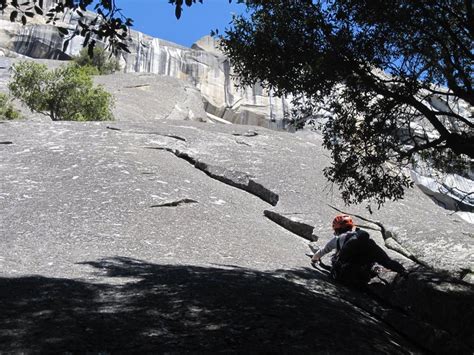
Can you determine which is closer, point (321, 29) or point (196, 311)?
point (196, 311)

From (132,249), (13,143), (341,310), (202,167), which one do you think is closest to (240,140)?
(202,167)

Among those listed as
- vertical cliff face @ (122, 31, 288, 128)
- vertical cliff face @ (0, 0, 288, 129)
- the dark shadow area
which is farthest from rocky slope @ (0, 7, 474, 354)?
vertical cliff face @ (0, 0, 288, 129)

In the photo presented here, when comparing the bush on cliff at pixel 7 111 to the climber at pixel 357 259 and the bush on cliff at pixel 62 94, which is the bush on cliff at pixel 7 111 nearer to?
the bush on cliff at pixel 62 94

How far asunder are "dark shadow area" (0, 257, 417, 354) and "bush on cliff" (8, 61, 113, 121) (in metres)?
25.2

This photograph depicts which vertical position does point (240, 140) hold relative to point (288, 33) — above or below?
below

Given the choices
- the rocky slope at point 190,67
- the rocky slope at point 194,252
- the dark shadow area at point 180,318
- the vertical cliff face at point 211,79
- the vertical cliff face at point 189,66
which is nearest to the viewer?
the dark shadow area at point 180,318

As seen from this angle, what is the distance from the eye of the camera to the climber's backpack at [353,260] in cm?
919

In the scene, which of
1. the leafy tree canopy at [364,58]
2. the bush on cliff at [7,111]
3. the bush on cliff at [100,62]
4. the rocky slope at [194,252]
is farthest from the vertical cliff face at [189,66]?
the leafy tree canopy at [364,58]

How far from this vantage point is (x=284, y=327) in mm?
5840

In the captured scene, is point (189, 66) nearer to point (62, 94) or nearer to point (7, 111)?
point (62, 94)

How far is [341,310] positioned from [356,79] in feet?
13.8

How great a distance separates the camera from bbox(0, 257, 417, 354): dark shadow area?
5055 mm

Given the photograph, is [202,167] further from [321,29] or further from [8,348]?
[8,348]

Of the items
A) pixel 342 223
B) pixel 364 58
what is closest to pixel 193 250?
pixel 342 223
